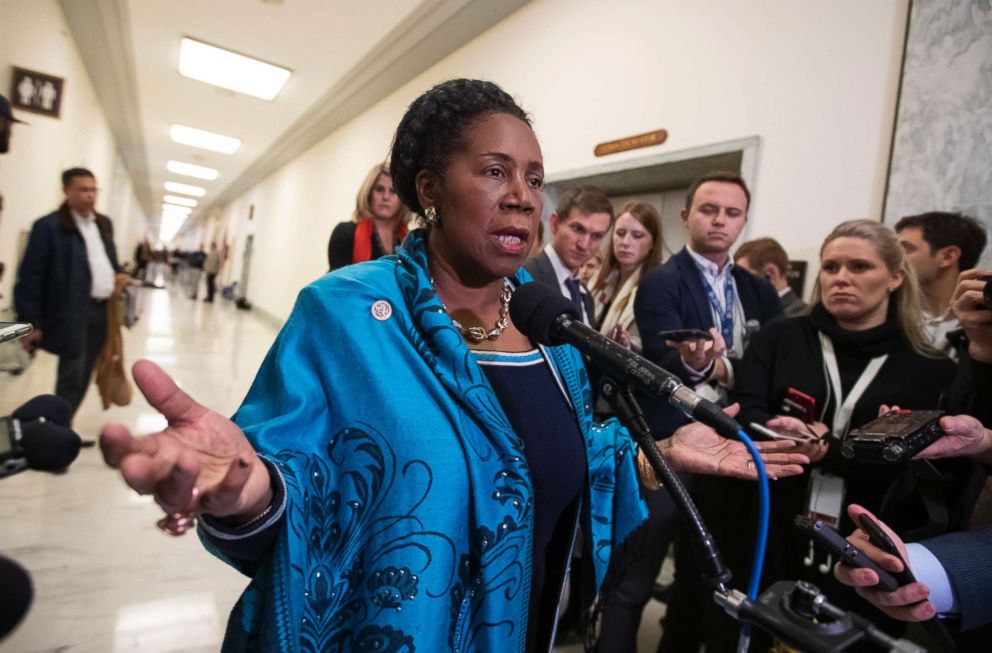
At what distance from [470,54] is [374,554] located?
6122 mm

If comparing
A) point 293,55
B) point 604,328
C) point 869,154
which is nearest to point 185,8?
point 293,55

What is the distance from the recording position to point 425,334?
97 centimetres

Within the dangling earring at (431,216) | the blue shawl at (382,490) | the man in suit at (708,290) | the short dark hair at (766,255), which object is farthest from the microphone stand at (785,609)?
the short dark hair at (766,255)

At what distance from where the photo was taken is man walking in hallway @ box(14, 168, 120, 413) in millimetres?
3066

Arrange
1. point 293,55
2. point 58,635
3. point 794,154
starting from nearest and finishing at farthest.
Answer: point 58,635 → point 794,154 → point 293,55

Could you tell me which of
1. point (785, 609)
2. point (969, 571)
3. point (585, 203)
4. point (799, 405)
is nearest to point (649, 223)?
point (585, 203)

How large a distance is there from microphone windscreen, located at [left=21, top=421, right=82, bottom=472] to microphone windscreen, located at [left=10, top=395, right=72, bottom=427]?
1 centimetres

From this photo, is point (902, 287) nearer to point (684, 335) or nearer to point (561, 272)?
point (684, 335)

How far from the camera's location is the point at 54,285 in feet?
10.2

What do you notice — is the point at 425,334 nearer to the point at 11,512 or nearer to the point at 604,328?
the point at 604,328

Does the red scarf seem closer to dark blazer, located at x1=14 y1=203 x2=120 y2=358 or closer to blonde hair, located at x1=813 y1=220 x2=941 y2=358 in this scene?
dark blazer, located at x1=14 y1=203 x2=120 y2=358

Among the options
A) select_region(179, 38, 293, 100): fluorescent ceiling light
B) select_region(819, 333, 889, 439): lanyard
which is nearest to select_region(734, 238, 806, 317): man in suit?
select_region(819, 333, 889, 439): lanyard

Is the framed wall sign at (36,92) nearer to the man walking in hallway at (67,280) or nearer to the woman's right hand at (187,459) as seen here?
the man walking in hallway at (67,280)

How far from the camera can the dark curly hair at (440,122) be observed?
110 centimetres
